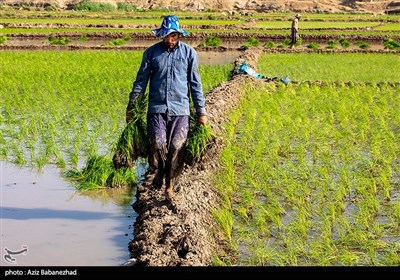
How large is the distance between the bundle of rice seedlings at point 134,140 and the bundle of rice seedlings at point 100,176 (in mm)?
714

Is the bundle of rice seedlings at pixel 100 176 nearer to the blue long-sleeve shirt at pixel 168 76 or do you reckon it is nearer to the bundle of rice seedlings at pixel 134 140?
the bundle of rice seedlings at pixel 134 140

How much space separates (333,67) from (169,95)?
11598 mm

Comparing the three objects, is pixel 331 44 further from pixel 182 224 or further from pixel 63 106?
pixel 182 224

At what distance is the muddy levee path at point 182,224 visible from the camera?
383 cm

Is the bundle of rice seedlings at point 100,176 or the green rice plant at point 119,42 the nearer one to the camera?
the bundle of rice seedlings at point 100,176

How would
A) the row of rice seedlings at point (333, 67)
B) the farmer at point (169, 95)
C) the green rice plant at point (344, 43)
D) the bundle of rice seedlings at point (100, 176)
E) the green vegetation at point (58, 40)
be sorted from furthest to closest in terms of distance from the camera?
the green rice plant at point (344, 43) → the green vegetation at point (58, 40) → the row of rice seedlings at point (333, 67) → the bundle of rice seedlings at point (100, 176) → the farmer at point (169, 95)

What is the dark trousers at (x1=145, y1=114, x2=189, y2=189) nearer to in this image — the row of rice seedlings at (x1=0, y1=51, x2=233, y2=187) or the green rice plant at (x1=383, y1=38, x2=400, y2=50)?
the row of rice seedlings at (x1=0, y1=51, x2=233, y2=187)

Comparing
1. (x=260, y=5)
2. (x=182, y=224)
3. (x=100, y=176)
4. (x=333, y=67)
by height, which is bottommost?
(x=260, y=5)

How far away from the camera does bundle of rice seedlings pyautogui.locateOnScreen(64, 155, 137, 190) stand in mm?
5785

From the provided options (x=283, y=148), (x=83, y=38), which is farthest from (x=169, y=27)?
(x=83, y=38)

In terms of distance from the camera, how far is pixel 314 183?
5848 mm

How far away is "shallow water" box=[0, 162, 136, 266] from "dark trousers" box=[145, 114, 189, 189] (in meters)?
0.43

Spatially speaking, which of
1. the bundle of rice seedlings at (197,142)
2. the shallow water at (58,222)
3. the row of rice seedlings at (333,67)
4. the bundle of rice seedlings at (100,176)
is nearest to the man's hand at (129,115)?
the bundle of rice seedlings at (197,142)
